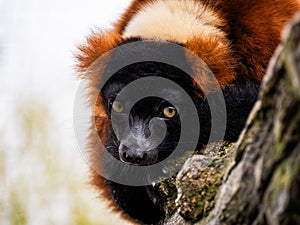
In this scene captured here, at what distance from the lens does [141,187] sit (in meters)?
3.95

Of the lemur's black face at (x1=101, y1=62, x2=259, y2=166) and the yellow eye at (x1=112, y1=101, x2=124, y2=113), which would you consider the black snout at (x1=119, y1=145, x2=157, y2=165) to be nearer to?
the lemur's black face at (x1=101, y1=62, x2=259, y2=166)

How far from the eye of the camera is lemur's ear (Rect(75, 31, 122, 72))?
4164mm

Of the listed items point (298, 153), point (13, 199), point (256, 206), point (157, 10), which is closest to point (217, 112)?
point (157, 10)

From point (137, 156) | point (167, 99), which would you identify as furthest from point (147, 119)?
point (137, 156)

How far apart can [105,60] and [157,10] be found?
647mm

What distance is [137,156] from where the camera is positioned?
3.57 meters

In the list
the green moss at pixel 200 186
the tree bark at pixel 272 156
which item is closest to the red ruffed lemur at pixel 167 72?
the green moss at pixel 200 186

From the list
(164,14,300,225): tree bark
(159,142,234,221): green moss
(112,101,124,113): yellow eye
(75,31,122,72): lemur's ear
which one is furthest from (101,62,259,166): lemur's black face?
(164,14,300,225): tree bark

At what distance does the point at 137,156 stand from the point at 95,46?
3.49ft

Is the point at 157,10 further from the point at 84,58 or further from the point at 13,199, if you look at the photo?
the point at 13,199

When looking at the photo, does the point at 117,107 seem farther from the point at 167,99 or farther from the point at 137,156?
the point at 137,156

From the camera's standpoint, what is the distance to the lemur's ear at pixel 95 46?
164 inches

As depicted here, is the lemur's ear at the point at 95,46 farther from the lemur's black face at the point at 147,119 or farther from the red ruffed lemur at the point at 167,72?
the lemur's black face at the point at 147,119

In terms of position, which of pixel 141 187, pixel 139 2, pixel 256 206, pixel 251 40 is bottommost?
pixel 256 206
